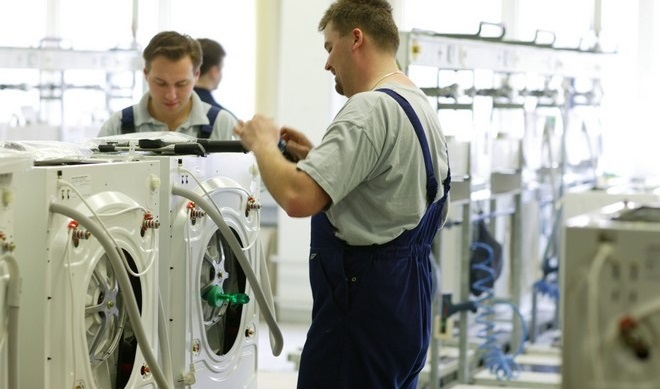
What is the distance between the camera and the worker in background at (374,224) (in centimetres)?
301

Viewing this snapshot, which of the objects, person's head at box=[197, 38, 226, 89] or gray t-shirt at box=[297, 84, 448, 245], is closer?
gray t-shirt at box=[297, 84, 448, 245]

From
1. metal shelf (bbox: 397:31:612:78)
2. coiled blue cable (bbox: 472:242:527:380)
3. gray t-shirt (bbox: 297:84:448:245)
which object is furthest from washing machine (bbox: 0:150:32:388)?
coiled blue cable (bbox: 472:242:527:380)

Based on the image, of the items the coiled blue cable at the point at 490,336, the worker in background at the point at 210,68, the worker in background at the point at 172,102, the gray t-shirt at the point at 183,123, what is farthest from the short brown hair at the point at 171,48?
the coiled blue cable at the point at 490,336

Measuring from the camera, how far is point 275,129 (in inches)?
117

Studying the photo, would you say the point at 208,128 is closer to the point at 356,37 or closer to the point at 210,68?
the point at 210,68

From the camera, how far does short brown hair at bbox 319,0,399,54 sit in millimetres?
3117

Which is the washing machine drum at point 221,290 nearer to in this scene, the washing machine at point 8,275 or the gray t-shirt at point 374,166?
the gray t-shirt at point 374,166

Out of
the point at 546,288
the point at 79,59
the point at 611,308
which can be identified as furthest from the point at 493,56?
the point at 611,308

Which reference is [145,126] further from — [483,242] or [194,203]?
[483,242]

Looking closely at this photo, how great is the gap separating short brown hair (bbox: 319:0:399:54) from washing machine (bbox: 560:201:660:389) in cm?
123

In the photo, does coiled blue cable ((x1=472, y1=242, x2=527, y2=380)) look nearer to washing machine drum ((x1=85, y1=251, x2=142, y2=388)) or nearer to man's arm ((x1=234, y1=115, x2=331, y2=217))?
washing machine drum ((x1=85, y1=251, x2=142, y2=388))

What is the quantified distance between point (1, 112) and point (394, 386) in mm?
6339

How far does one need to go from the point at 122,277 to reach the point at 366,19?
3.16ft

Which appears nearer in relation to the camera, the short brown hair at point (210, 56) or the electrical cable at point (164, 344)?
the electrical cable at point (164, 344)
